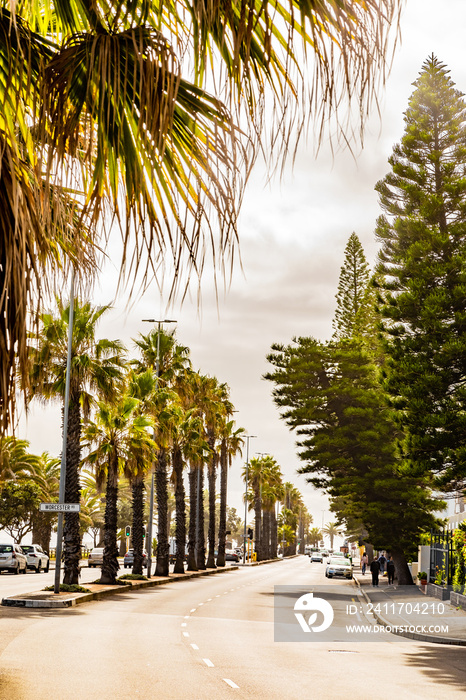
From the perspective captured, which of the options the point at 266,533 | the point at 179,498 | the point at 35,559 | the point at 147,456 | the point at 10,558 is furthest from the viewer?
the point at 266,533

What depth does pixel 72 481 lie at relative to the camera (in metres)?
29.2

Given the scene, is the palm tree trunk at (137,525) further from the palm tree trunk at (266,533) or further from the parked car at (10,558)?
the palm tree trunk at (266,533)

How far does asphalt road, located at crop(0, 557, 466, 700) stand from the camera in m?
11.1

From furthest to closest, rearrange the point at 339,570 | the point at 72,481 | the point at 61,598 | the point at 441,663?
1. the point at 339,570
2. the point at 72,481
3. the point at 61,598
4. the point at 441,663

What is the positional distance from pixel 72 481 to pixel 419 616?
12.1 metres

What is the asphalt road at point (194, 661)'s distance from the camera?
11.1 meters

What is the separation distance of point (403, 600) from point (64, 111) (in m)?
31.2

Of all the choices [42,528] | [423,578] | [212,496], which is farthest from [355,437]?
[42,528]

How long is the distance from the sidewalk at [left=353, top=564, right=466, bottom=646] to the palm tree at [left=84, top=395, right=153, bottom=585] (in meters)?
10.5

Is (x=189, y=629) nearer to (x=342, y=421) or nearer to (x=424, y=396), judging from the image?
(x=424, y=396)

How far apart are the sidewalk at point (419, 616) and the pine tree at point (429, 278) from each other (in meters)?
5.10

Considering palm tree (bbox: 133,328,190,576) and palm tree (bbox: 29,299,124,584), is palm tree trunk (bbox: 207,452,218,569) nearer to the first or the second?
palm tree (bbox: 133,328,190,576)

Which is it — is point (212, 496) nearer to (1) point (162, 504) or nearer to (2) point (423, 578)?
(1) point (162, 504)

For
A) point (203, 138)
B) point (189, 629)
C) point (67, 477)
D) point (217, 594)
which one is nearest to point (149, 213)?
point (203, 138)
